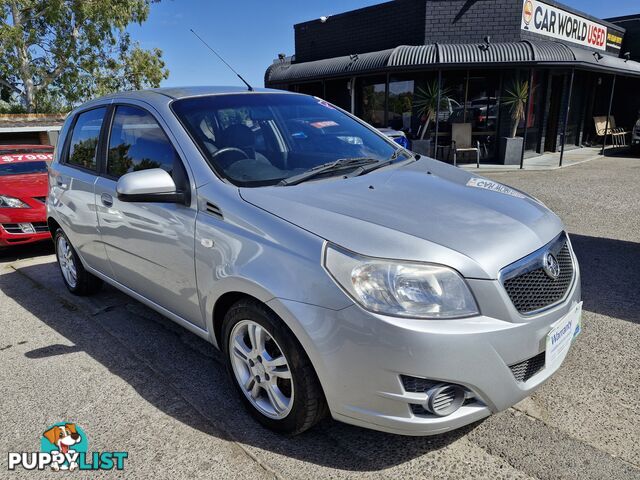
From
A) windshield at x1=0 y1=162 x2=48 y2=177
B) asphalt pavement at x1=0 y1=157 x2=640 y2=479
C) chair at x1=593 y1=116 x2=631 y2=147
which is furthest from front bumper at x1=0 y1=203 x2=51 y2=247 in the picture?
chair at x1=593 y1=116 x2=631 y2=147

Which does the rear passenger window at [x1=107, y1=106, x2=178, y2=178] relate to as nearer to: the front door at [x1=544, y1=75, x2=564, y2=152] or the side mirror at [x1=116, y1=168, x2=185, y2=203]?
the side mirror at [x1=116, y1=168, x2=185, y2=203]

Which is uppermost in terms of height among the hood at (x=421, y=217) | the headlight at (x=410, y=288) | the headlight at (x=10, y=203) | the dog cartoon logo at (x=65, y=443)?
the hood at (x=421, y=217)

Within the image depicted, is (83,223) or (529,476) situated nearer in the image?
(529,476)

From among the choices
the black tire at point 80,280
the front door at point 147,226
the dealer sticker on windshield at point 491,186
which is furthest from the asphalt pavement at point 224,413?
the dealer sticker on windshield at point 491,186

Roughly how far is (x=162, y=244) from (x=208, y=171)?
0.56 meters

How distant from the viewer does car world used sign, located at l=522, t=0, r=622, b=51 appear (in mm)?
13469

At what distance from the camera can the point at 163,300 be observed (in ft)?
10.2

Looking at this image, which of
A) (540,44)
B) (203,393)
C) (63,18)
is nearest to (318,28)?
(540,44)

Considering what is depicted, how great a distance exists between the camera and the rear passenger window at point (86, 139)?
3.79 metres

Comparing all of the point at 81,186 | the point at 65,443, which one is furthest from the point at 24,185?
the point at 65,443

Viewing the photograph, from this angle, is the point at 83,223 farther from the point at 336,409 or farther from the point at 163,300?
the point at 336,409

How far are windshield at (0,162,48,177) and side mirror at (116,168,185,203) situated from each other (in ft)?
16.9

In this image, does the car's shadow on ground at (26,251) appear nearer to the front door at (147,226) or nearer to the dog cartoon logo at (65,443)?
the front door at (147,226)

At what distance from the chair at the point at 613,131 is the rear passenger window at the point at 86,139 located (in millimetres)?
17498
